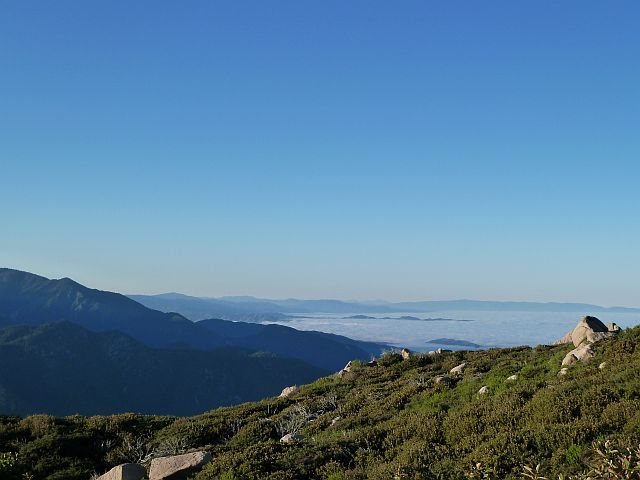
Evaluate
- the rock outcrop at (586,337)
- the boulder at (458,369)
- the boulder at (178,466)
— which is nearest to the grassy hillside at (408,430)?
the boulder at (178,466)

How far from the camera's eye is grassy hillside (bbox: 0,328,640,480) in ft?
33.6

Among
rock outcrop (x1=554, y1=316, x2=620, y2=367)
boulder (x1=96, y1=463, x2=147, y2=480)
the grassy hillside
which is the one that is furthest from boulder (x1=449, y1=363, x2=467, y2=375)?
boulder (x1=96, y1=463, x2=147, y2=480)

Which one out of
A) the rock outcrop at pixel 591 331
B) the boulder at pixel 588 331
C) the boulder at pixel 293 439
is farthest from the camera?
the boulder at pixel 588 331

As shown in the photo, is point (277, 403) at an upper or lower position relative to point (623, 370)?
lower

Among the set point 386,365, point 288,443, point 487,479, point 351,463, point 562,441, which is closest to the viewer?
point 487,479

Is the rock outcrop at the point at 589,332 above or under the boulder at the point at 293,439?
above

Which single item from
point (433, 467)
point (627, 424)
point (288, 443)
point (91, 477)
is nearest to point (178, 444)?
point (91, 477)

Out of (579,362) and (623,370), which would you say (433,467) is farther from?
(579,362)

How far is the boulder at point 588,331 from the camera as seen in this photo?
21933mm

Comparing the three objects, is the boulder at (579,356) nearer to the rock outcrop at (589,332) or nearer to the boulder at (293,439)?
the rock outcrop at (589,332)

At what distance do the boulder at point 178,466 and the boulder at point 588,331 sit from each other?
16476 millimetres

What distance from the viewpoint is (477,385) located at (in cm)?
1898

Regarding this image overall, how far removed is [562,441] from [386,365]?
20.5 m

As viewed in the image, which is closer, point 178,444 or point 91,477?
point 91,477
